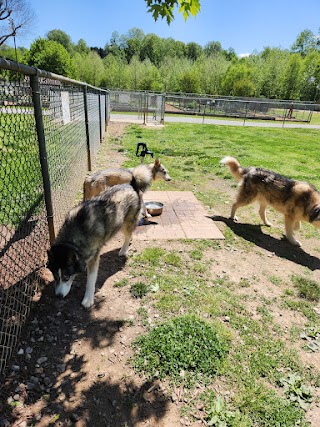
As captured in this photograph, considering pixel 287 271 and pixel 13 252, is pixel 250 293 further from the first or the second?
pixel 13 252

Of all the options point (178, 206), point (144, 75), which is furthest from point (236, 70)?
point (178, 206)

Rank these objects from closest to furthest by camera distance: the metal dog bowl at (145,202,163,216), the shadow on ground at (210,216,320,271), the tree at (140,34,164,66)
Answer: the shadow on ground at (210,216,320,271)
the metal dog bowl at (145,202,163,216)
the tree at (140,34,164,66)

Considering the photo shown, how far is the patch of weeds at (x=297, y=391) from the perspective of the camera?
249 cm

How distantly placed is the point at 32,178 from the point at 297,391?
4388 mm

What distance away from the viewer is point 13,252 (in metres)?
3.82

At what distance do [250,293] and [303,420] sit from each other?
1637 millimetres

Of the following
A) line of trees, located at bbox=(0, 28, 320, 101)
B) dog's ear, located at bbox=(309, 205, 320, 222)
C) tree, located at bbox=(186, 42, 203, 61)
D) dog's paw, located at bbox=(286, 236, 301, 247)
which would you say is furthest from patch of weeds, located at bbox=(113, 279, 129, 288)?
tree, located at bbox=(186, 42, 203, 61)

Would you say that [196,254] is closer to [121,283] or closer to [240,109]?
[121,283]

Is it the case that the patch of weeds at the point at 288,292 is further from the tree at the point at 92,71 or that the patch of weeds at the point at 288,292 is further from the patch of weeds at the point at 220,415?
the tree at the point at 92,71

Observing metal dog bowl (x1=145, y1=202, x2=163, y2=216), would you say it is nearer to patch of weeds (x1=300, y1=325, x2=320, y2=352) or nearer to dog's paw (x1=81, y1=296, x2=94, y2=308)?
dog's paw (x1=81, y1=296, x2=94, y2=308)

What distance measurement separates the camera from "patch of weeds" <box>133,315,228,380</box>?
2668 mm

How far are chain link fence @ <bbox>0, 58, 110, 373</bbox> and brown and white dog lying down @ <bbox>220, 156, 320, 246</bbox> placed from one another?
3.23 m

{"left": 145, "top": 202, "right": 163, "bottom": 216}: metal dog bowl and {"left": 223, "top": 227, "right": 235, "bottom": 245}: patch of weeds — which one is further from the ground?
{"left": 145, "top": 202, "right": 163, "bottom": 216}: metal dog bowl

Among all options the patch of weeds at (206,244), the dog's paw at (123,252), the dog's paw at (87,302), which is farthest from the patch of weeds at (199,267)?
the dog's paw at (87,302)
